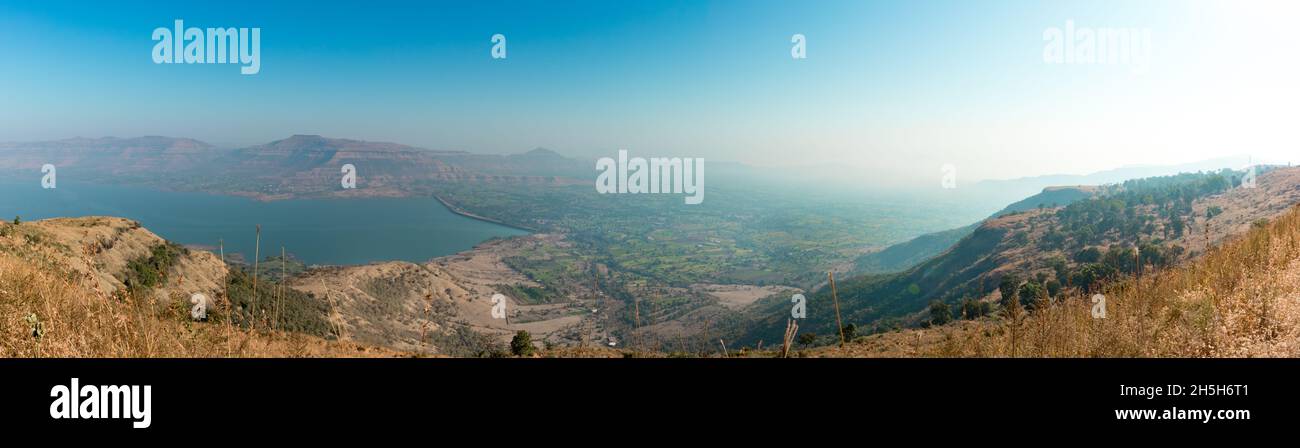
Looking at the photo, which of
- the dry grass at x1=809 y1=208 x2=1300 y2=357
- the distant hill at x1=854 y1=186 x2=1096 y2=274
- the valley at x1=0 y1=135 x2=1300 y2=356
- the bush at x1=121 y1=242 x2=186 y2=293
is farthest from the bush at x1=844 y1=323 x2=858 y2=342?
the distant hill at x1=854 y1=186 x2=1096 y2=274

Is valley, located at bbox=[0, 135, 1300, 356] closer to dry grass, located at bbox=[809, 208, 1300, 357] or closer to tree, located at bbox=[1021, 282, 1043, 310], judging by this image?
tree, located at bbox=[1021, 282, 1043, 310]

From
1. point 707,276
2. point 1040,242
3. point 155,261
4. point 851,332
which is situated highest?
point 155,261

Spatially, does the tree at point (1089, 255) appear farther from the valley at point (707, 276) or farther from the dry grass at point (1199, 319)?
the dry grass at point (1199, 319)

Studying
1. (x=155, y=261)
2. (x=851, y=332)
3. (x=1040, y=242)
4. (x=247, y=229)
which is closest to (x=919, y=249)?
(x=1040, y=242)

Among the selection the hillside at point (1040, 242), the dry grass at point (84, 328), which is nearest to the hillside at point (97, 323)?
the dry grass at point (84, 328)

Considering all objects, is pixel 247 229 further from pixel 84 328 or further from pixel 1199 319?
pixel 1199 319
